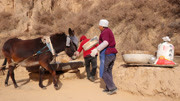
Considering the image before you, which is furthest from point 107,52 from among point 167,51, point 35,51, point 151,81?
point 35,51

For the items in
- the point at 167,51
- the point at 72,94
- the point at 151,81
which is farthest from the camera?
the point at 72,94

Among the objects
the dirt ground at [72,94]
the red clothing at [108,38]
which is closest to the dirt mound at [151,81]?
the dirt ground at [72,94]

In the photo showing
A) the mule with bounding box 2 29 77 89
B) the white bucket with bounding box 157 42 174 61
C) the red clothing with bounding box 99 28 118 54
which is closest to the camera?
the red clothing with bounding box 99 28 118 54

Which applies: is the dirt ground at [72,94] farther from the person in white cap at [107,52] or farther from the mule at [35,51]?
the mule at [35,51]

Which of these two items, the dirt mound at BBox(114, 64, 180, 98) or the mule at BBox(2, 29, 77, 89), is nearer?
the dirt mound at BBox(114, 64, 180, 98)

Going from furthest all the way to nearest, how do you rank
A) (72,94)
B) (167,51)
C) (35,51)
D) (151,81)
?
(35,51) < (72,94) < (167,51) < (151,81)

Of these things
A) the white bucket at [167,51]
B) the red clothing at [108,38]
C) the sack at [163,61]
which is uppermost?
the red clothing at [108,38]

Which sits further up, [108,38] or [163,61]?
[108,38]

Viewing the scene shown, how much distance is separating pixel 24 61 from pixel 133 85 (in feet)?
12.2

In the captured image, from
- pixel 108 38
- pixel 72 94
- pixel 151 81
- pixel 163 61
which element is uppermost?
pixel 108 38

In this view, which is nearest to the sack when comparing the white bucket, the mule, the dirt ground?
the white bucket

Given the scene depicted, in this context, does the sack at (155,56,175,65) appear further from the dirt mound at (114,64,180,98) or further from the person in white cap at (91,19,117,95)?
the person in white cap at (91,19,117,95)

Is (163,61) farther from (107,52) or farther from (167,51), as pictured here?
(107,52)

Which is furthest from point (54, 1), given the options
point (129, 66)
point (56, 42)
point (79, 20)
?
point (129, 66)
